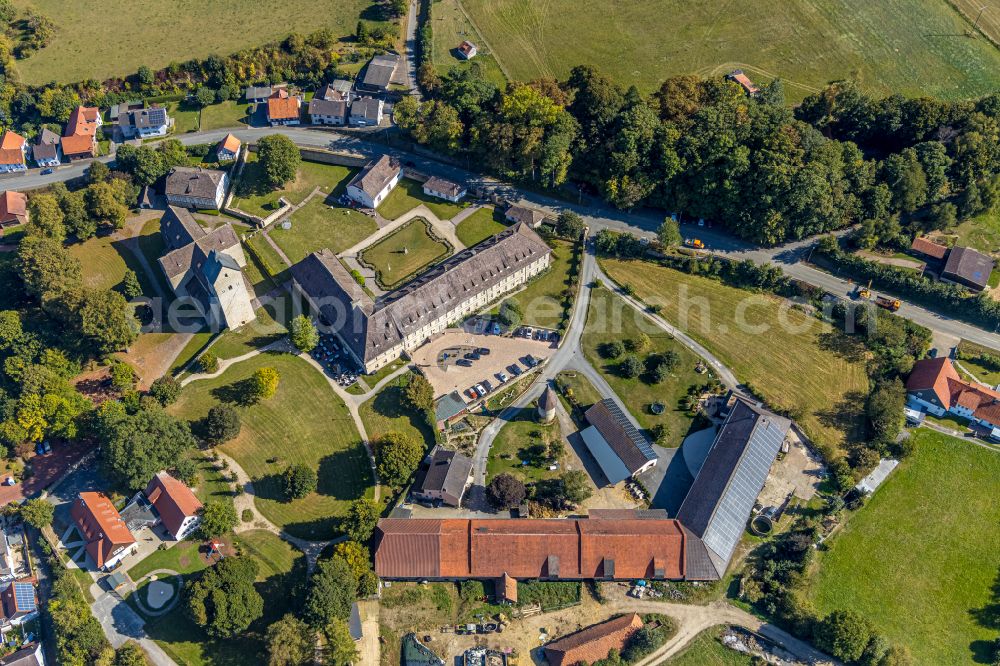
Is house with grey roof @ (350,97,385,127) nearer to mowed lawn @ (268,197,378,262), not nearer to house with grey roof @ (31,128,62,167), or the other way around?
mowed lawn @ (268,197,378,262)

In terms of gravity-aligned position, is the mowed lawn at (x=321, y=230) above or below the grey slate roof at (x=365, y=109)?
below

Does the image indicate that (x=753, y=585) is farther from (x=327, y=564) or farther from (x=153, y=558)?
(x=153, y=558)

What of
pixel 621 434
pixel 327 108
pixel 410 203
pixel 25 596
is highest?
pixel 327 108

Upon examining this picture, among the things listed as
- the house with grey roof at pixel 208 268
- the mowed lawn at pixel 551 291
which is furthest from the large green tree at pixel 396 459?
the house with grey roof at pixel 208 268

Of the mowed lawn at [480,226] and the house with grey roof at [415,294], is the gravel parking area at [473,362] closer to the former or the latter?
the house with grey roof at [415,294]

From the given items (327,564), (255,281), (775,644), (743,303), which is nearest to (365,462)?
(327,564)

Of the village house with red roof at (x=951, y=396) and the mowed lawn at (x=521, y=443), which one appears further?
the village house with red roof at (x=951, y=396)

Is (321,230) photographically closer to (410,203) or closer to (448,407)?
(410,203)

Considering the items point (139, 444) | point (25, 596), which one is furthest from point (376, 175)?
point (25, 596)
